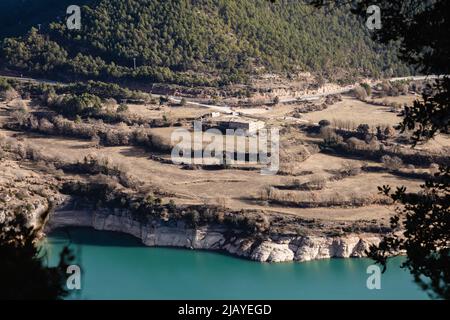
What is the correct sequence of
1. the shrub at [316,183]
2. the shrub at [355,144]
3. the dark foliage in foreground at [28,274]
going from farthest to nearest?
the shrub at [355,144], the shrub at [316,183], the dark foliage in foreground at [28,274]

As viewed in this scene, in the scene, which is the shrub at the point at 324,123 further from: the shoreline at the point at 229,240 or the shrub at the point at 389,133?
the shoreline at the point at 229,240

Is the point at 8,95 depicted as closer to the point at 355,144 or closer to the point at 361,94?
the point at 355,144

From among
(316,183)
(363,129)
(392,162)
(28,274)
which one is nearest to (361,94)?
(363,129)

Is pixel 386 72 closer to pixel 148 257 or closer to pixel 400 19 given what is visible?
pixel 148 257

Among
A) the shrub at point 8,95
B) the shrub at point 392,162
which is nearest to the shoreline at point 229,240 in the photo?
the shrub at point 392,162

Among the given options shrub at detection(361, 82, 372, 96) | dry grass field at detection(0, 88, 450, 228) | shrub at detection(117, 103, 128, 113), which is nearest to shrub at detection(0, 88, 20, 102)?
dry grass field at detection(0, 88, 450, 228)

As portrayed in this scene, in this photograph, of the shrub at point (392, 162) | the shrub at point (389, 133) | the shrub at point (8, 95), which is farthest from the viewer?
the shrub at point (8, 95)

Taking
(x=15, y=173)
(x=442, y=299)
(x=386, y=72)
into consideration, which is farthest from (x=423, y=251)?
(x=386, y=72)
